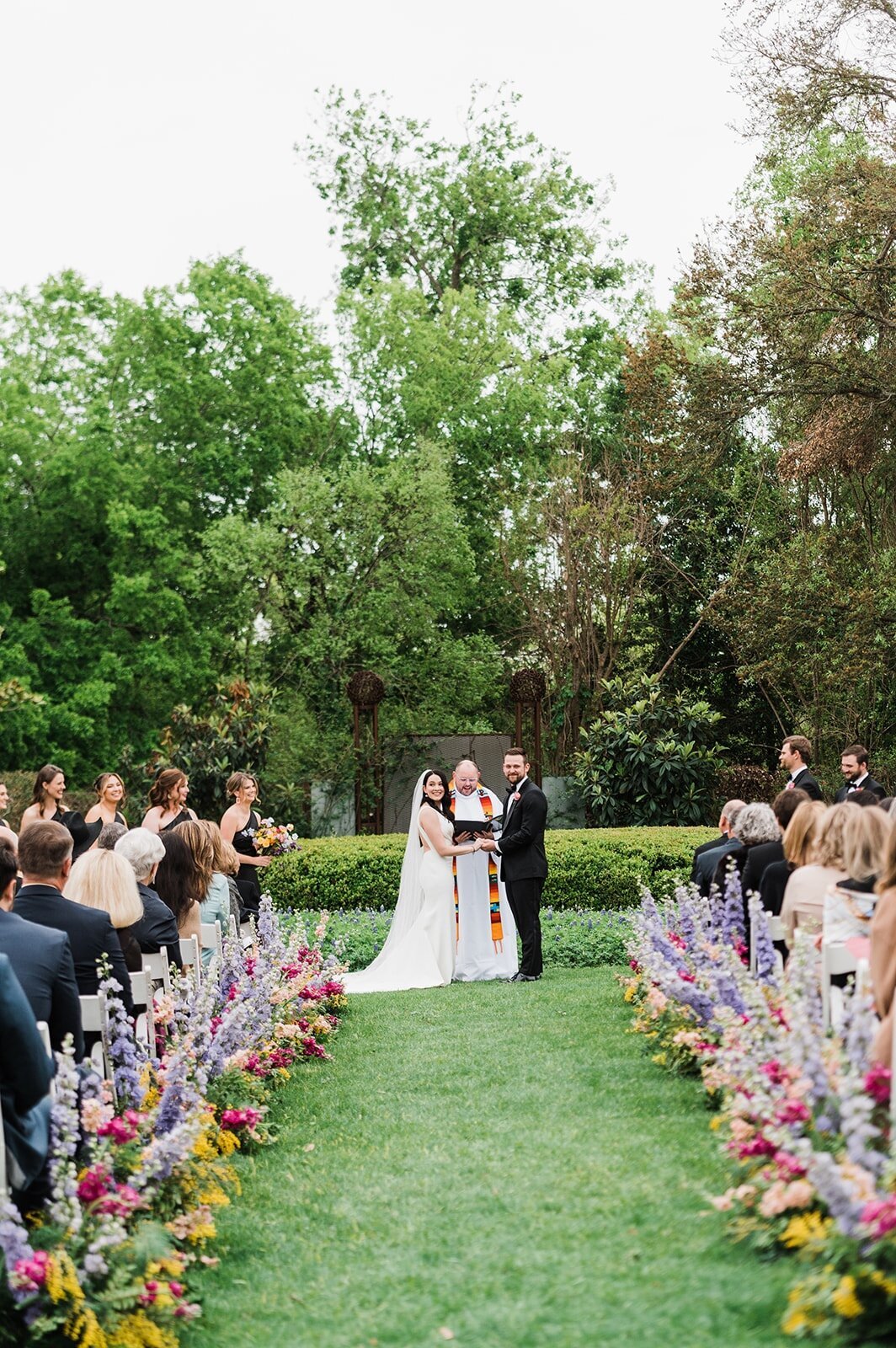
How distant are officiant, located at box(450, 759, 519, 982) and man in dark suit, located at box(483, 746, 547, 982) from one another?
0.66 m

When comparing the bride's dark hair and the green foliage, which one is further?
the green foliage

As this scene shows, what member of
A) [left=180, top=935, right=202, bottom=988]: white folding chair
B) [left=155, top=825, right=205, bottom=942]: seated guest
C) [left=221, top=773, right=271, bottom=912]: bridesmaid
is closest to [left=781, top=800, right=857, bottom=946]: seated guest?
[left=180, top=935, right=202, bottom=988]: white folding chair

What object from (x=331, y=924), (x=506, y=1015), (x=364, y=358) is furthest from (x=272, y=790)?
(x=364, y=358)

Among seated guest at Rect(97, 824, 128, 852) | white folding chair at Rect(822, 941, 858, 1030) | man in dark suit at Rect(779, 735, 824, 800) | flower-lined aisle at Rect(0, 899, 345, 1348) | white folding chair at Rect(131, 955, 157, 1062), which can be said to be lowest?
flower-lined aisle at Rect(0, 899, 345, 1348)

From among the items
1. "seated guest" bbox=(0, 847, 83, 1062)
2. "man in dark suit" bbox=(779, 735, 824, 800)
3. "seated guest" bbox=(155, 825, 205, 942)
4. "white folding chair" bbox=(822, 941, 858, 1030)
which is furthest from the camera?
"man in dark suit" bbox=(779, 735, 824, 800)

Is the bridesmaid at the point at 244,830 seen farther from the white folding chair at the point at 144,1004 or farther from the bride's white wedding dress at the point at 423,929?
the white folding chair at the point at 144,1004

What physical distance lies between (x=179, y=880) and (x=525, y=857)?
4184 mm

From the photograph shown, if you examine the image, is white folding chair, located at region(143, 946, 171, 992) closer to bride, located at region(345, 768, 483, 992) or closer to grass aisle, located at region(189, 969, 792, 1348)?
grass aisle, located at region(189, 969, 792, 1348)

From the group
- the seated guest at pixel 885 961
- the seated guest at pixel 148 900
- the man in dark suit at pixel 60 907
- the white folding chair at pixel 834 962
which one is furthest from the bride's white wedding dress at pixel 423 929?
the seated guest at pixel 885 961

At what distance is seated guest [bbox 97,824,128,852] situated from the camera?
789 cm

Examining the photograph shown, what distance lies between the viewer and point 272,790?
20.1m

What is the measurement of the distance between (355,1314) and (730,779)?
16.7 m

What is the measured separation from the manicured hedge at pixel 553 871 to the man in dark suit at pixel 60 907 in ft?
33.0

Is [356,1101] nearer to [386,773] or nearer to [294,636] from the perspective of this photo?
[386,773]
